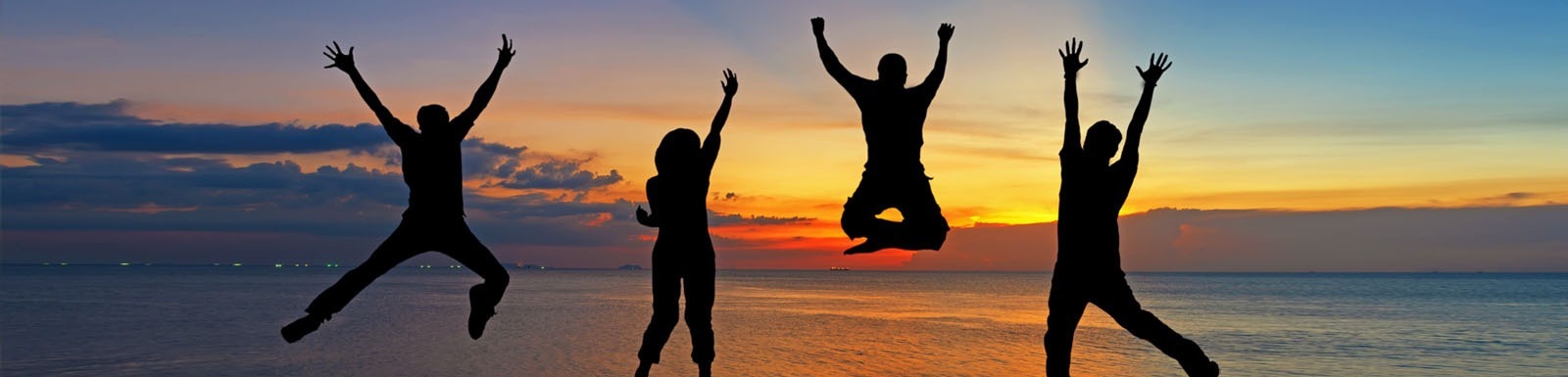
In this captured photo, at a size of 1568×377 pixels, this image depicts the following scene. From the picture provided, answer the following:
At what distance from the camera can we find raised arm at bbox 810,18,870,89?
12.8 m

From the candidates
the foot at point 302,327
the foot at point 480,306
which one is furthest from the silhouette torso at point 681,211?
the foot at point 302,327

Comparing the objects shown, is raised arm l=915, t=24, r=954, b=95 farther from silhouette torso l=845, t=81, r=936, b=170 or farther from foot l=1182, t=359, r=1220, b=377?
foot l=1182, t=359, r=1220, b=377

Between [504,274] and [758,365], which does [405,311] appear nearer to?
[758,365]

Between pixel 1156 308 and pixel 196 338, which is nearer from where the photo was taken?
pixel 196 338

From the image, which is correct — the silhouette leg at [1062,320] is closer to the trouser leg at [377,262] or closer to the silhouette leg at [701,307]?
the silhouette leg at [701,307]

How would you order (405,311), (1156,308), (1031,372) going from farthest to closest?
(1156,308)
(405,311)
(1031,372)

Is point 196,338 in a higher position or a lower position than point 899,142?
lower

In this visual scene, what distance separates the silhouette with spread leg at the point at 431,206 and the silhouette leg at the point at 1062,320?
5.59 metres

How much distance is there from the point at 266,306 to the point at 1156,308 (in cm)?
5416

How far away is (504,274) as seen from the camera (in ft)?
43.3

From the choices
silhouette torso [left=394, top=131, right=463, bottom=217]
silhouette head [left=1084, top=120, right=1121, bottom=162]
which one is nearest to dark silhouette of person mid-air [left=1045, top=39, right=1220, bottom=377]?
silhouette head [left=1084, top=120, right=1121, bottom=162]

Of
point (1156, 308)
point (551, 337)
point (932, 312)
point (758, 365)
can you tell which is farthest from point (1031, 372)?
point (1156, 308)

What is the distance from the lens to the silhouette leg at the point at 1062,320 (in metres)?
11.9

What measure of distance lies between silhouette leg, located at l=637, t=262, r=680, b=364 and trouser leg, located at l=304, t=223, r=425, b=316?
2.45 m
